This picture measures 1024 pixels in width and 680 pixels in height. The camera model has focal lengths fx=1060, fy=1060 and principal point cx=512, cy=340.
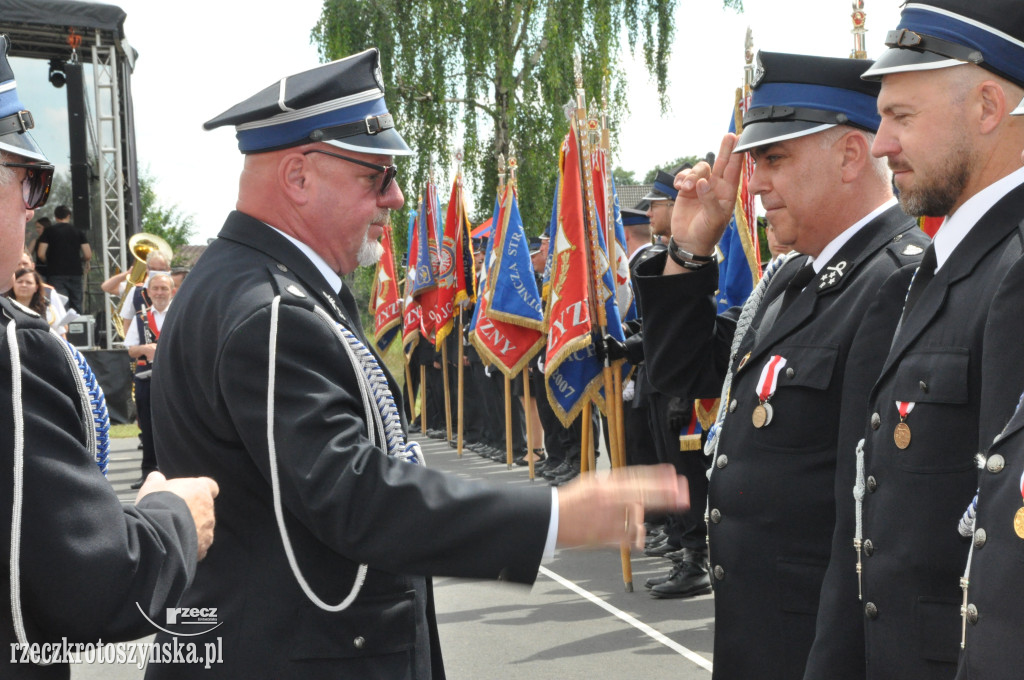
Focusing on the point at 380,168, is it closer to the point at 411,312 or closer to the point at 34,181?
the point at 34,181

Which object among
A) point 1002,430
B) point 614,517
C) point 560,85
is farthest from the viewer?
point 560,85

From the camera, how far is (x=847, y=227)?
9.18ft

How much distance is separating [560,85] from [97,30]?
8.27 metres

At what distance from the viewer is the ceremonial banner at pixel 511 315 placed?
9.16 metres

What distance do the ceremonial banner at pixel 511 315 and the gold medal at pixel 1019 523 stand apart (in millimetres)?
7624

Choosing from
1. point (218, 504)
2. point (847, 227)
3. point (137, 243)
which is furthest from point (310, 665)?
point (137, 243)

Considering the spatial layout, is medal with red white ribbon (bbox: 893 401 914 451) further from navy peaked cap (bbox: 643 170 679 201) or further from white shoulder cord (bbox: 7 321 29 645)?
navy peaked cap (bbox: 643 170 679 201)

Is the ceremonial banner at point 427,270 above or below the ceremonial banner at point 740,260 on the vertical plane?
below

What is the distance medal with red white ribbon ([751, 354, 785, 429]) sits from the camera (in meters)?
2.66

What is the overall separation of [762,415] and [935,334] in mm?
718

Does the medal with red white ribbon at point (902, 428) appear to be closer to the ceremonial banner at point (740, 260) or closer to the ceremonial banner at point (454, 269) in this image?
the ceremonial banner at point (740, 260)

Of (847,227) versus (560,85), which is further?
(560,85)

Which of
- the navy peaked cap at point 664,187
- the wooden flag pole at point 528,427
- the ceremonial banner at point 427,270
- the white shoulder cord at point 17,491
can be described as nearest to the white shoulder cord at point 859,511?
the white shoulder cord at point 17,491

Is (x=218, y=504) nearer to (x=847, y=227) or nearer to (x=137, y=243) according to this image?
(x=847, y=227)
